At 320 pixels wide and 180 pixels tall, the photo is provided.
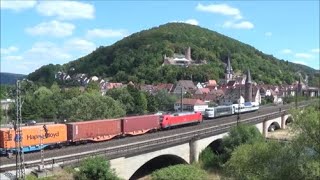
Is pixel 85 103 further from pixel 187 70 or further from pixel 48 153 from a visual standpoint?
pixel 187 70

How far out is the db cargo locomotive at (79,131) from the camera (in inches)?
1513

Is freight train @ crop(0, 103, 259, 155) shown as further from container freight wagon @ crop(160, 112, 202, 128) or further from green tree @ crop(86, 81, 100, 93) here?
green tree @ crop(86, 81, 100, 93)

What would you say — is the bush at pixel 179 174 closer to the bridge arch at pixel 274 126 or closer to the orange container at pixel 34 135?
the orange container at pixel 34 135

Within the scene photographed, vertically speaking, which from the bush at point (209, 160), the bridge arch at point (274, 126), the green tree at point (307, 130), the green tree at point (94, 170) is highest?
the green tree at point (307, 130)

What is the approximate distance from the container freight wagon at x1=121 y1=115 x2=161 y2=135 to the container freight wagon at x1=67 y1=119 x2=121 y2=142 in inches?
45.2

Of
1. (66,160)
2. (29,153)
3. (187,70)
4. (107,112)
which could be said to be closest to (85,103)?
(107,112)

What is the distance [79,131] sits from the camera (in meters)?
45.2

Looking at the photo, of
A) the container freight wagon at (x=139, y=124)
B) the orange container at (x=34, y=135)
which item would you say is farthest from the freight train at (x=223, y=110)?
the orange container at (x=34, y=135)

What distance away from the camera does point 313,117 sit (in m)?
29.5

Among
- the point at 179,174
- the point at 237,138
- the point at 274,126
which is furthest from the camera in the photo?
the point at 274,126

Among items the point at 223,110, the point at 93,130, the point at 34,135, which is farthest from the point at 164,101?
the point at 34,135

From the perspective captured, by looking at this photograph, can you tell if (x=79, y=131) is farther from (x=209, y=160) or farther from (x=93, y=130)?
(x=209, y=160)

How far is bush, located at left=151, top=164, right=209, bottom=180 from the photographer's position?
43.4 m

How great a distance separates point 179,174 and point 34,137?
1460 cm
